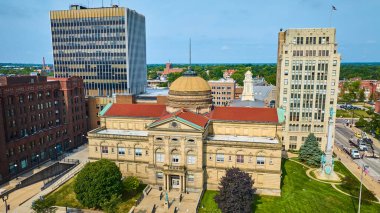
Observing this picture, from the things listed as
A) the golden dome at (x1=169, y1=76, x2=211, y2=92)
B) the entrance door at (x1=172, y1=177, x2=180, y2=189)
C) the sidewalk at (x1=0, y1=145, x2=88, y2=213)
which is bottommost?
the sidewalk at (x1=0, y1=145, x2=88, y2=213)

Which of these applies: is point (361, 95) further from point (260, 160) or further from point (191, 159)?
point (191, 159)

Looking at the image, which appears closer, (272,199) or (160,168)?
(272,199)

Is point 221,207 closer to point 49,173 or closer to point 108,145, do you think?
point 108,145

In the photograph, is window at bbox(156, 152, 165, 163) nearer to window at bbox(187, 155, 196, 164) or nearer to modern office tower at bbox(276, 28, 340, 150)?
window at bbox(187, 155, 196, 164)

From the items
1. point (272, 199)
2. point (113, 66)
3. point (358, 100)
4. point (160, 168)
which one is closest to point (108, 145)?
point (160, 168)

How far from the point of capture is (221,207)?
50562 millimetres

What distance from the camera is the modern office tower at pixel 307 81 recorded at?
85.2 meters

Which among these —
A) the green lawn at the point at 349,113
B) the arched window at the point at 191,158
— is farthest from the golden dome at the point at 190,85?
the green lawn at the point at 349,113

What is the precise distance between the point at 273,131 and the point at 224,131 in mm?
11459

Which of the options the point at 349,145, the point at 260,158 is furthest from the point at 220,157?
the point at 349,145

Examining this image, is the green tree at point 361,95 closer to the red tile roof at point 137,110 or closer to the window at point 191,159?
the red tile roof at point 137,110

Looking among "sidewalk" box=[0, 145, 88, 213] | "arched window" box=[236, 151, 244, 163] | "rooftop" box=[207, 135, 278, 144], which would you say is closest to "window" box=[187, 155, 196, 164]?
"rooftop" box=[207, 135, 278, 144]

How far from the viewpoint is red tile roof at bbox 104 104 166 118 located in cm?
7419

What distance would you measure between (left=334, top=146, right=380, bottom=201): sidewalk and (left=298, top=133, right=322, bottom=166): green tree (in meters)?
8.54
